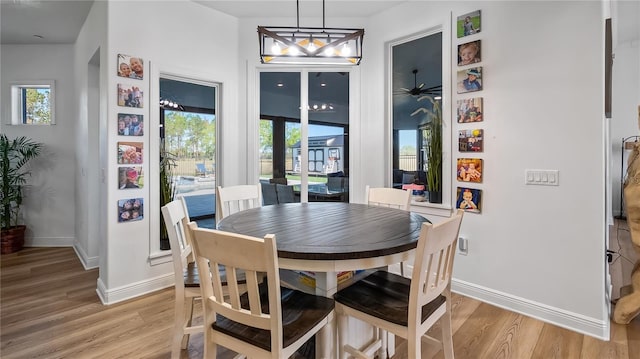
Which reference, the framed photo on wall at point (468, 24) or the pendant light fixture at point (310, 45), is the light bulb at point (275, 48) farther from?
the framed photo on wall at point (468, 24)

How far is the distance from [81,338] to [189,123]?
6.87 feet

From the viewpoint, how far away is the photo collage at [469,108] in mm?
2658

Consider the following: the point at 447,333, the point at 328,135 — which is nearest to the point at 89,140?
the point at 328,135

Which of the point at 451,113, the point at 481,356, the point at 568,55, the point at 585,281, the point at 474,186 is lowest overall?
the point at 481,356

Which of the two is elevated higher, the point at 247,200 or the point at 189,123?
the point at 189,123

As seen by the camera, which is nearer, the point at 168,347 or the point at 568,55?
the point at 168,347

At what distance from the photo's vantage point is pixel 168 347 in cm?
201

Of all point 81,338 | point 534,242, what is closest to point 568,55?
point 534,242

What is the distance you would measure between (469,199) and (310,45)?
1859 mm

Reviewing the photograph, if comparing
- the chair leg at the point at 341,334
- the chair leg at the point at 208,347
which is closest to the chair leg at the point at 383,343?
the chair leg at the point at 341,334

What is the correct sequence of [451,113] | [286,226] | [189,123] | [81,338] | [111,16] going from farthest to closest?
[189,123] < [451,113] < [111,16] < [81,338] < [286,226]

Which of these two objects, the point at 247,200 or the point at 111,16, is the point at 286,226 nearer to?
the point at 247,200

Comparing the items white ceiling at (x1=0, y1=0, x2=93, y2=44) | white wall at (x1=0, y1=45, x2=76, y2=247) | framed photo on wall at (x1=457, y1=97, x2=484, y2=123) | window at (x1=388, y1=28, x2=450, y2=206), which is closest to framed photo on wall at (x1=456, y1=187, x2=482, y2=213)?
window at (x1=388, y1=28, x2=450, y2=206)

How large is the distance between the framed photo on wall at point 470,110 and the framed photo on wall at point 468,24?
22.3 inches
